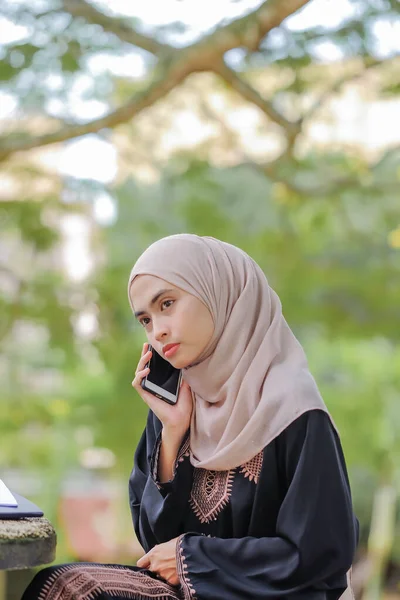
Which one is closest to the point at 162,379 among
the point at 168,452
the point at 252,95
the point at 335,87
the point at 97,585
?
the point at 168,452

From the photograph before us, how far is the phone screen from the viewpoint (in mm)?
1351

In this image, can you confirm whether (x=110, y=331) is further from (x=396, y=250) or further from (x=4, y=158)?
(x=396, y=250)

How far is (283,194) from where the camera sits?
15.1ft

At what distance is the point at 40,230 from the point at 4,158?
63 cm

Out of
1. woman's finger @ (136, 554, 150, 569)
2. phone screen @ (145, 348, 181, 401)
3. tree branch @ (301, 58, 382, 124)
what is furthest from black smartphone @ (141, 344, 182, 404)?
tree branch @ (301, 58, 382, 124)

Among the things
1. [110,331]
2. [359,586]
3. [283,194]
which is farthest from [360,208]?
[359,586]

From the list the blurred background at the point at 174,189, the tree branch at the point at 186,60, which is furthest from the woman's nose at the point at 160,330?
the blurred background at the point at 174,189

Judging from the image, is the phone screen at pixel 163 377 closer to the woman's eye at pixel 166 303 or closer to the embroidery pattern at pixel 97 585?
the woman's eye at pixel 166 303

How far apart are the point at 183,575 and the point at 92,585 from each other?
0.12 meters

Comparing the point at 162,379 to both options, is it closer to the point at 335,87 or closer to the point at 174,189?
the point at 335,87

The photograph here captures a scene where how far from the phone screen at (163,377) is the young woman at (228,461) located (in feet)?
0.04

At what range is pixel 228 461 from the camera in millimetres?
1248

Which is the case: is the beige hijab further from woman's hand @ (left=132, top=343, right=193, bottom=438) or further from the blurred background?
the blurred background

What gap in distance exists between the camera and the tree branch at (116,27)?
3.79 m
